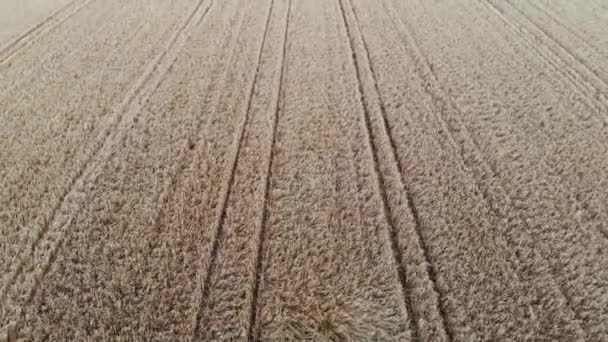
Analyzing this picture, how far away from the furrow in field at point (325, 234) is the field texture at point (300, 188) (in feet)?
0.08

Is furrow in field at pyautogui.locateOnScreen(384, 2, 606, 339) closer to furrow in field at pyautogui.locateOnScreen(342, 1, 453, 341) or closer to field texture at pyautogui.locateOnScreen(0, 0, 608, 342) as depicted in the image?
field texture at pyautogui.locateOnScreen(0, 0, 608, 342)

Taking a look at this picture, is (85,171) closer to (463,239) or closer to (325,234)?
A: (325,234)

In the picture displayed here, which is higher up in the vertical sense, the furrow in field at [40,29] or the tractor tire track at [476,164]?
the furrow in field at [40,29]

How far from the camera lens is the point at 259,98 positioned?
7887mm

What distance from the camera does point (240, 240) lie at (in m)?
5.02

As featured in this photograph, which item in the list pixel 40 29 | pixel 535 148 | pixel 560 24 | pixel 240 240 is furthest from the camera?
pixel 560 24

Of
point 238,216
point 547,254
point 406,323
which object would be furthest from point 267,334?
point 547,254

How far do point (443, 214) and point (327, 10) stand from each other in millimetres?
8534

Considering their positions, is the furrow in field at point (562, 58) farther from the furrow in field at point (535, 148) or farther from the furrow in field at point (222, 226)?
the furrow in field at point (222, 226)

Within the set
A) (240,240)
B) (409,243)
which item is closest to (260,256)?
(240,240)

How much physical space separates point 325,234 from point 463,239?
152 cm

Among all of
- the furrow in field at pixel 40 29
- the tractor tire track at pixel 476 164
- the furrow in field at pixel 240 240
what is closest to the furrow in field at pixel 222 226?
the furrow in field at pixel 240 240

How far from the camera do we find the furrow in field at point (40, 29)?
9.56 m

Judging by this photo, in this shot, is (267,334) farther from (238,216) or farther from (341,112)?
(341,112)
